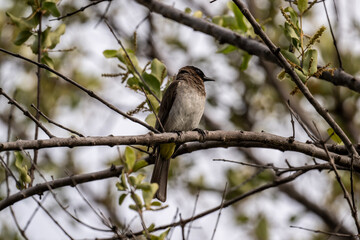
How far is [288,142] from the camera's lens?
3570 mm

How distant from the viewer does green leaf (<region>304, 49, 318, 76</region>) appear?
328cm

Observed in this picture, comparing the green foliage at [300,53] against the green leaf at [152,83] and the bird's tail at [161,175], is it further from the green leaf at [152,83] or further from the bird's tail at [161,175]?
the bird's tail at [161,175]

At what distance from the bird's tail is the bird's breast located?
440 mm

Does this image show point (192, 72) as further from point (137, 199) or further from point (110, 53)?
point (137, 199)

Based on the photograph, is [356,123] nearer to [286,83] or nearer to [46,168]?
[286,83]

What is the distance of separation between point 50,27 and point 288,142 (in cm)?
210

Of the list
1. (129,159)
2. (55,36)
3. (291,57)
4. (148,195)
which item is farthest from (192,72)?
(148,195)

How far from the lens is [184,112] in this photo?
17.6 feet

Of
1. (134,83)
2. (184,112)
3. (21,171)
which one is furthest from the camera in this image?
(184,112)

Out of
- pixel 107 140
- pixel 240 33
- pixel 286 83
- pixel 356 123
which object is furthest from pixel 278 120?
pixel 107 140

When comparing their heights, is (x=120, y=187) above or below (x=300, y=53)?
below

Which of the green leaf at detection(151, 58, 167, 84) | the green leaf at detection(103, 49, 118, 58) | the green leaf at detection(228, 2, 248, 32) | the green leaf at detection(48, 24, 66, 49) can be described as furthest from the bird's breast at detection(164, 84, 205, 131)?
the green leaf at detection(48, 24, 66, 49)

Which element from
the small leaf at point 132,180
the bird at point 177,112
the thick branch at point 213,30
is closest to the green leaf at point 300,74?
the thick branch at point 213,30

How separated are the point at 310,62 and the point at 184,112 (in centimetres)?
228
